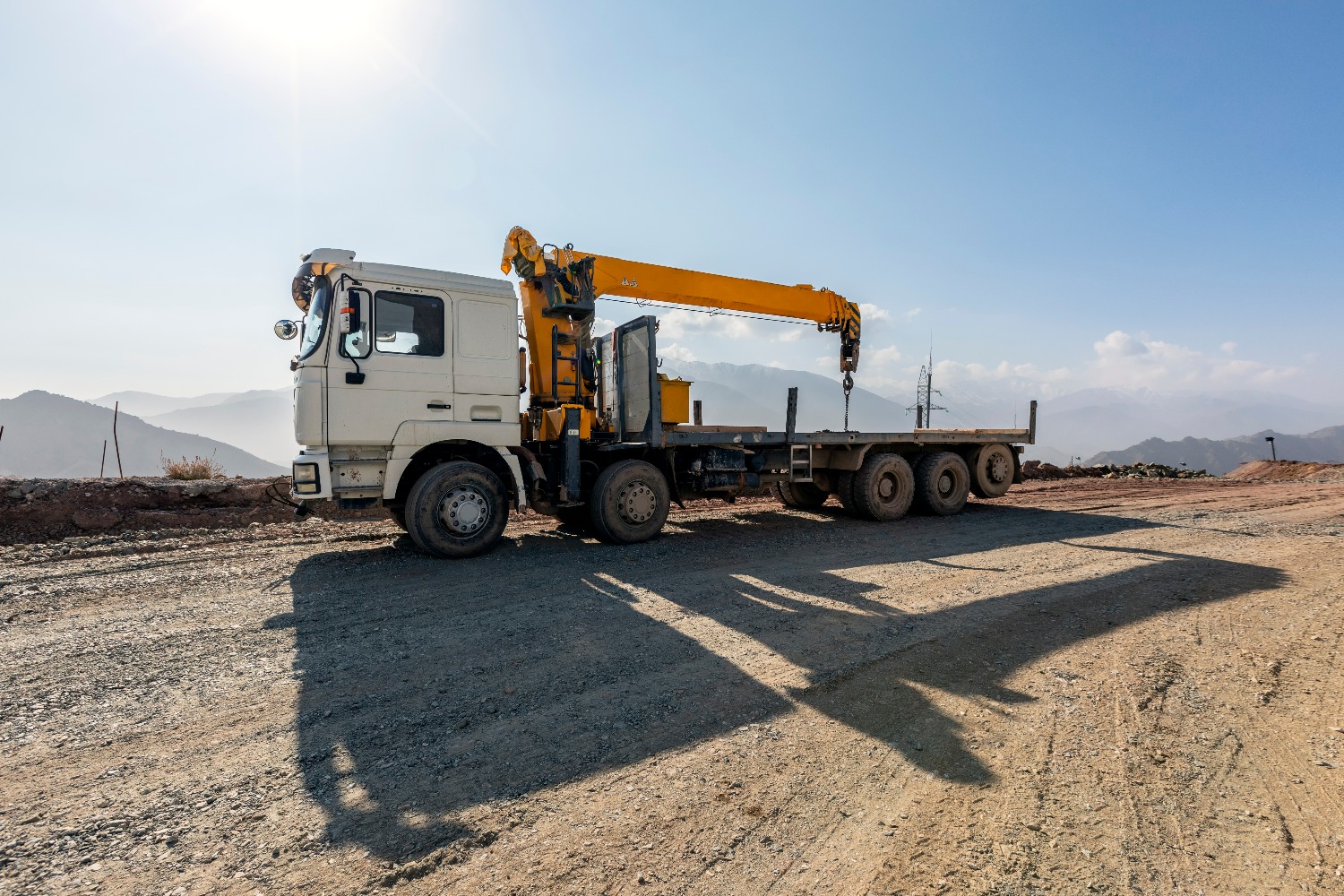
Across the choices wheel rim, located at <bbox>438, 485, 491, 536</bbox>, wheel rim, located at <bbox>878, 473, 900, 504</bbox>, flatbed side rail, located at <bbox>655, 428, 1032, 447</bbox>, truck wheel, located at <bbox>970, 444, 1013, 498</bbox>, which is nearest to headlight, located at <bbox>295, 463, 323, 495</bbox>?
wheel rim, located at <bbox>438, 485, 491, 536</bbox>

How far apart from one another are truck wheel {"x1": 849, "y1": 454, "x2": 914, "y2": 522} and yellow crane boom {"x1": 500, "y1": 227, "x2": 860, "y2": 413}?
6.96 ft

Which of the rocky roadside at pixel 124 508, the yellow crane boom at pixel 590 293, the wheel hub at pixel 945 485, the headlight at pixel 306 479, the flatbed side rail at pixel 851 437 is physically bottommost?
the rocky roadside at pixel 124 508

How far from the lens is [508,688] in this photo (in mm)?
3795

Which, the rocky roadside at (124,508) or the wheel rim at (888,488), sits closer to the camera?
the rocky roadside at (124,508)

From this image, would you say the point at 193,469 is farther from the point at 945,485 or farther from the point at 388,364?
the point at 945,485

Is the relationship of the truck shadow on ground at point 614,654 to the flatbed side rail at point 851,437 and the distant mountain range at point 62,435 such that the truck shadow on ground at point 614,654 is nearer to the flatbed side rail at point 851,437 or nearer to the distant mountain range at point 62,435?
the flatbed side rail at point 851,437

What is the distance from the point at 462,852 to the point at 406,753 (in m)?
0.87

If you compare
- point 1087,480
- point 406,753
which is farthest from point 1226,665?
point 1087,480

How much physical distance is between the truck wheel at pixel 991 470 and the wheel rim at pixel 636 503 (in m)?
7.04

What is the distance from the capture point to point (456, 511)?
739 cm

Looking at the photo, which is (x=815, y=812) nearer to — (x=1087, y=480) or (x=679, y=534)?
(x=679, y=534)

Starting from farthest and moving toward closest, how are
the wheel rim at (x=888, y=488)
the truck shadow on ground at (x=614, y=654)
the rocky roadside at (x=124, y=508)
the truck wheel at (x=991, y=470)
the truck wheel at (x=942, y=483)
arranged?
1. the truck wheel at (x=991, y=470)
2. the truck wheel at (x=942, y=483)
3. the wheel rim at (x=888, y=488)
4. the rocky roadside at (x=124, y=508)
5. the truck shadow on ground at (x=614, y=654)

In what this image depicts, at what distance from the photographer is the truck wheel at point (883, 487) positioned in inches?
418

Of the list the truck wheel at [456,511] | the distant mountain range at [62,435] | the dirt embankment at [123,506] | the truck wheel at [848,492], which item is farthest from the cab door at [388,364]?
the distant mountain range at [62,435]
